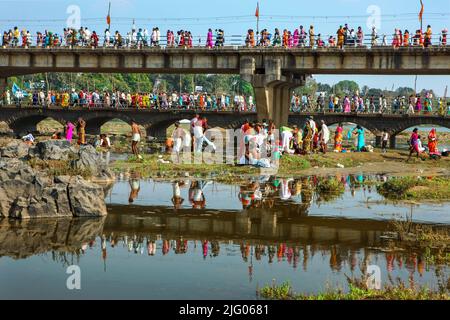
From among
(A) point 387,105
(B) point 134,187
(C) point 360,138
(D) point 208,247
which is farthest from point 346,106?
(D) point 208,247

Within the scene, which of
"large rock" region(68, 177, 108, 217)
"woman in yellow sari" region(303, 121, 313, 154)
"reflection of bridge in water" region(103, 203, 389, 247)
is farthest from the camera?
"woman in yellow sari" region(303, 121, 313, 154)

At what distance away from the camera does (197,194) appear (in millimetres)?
20344

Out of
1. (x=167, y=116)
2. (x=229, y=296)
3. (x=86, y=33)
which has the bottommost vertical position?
(x=229, y=296)

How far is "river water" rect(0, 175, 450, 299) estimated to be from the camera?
10.9 metres

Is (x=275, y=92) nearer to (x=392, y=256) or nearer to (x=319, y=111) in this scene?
(x=319, y=111)

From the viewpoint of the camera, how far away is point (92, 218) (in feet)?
52.9

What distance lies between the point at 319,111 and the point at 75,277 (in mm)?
41157

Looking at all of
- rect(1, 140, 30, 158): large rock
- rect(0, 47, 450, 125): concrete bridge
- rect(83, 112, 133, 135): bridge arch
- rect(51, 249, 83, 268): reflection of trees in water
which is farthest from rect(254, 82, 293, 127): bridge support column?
rect(51, 249, 83, 268): reflection of trees in water

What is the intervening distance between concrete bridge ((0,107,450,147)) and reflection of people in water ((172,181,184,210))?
28663mm

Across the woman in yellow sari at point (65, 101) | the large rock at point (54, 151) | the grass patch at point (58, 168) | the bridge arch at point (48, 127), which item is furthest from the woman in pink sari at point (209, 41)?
the grass patch at point (58, 168)

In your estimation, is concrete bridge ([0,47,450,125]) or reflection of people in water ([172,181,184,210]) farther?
concrete bridge ([0,47,450,125])

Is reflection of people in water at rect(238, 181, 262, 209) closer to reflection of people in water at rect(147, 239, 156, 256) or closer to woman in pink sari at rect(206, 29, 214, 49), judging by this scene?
reflection of people in water at rect(147, 239, 156, 256)
